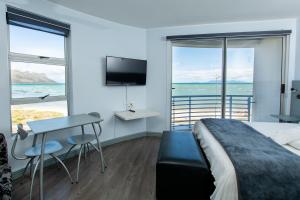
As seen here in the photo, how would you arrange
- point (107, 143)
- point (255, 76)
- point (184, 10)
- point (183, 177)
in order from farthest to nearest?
point (255, 76)
point (107, 143)
point (184, 10)
point (183, 177)

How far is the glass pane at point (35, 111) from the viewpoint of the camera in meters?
2.41

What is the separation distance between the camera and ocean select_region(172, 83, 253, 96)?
3807 millimetres

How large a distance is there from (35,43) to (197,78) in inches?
120

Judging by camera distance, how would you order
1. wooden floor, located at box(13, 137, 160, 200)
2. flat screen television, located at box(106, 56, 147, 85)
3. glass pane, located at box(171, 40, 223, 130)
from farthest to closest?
glass pane, located at box(171, 40, 223, 130) → flat screen television, located at box(106, 56, 147, 85) → wooden floor, located at box(13, 137, 160, 200)

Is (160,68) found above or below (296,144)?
above

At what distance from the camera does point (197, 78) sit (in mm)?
4039

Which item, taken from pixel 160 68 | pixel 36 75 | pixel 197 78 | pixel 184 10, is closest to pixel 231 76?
pixel 197 78

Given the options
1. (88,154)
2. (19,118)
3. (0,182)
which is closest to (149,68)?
(88,154)

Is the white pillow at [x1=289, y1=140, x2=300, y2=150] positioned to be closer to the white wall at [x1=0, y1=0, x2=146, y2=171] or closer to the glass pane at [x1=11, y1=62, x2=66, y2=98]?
the white wall at [x1=0, y1=0, x2=146, y2=171]

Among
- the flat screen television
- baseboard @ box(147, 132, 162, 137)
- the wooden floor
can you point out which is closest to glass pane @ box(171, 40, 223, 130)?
baseboard @ box(147, 132, 162, 137)

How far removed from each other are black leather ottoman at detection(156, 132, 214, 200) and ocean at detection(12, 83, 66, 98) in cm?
198

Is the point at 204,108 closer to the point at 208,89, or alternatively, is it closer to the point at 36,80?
the point at 208,89

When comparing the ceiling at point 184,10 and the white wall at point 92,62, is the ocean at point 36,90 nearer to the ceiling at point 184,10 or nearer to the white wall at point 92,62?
the white wall at point 92,62

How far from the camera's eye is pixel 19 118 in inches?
96.9
